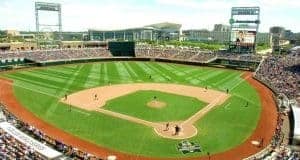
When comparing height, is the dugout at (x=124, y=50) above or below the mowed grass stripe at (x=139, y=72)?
above

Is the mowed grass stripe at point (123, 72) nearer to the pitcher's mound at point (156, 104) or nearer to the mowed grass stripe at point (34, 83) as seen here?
the mowed grass stripe at point (34, 83)

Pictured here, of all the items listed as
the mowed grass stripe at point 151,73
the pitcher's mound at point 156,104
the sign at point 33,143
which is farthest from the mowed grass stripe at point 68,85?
the mowed grass stripe at point 151,73

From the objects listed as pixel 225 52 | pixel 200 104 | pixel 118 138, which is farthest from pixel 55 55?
pixel 118 138

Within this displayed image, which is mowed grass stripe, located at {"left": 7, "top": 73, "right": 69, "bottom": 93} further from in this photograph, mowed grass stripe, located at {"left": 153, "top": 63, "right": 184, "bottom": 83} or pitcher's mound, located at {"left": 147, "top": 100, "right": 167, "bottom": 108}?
mowed grass stripe, located at {"left": 153, "top": 63, "right": 184, "bottom": 83}

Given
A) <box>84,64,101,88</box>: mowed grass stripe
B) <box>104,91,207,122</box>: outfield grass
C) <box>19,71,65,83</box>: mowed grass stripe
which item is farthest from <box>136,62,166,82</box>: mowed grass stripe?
<box>19,71,65,83</box>: mowed grass stripe

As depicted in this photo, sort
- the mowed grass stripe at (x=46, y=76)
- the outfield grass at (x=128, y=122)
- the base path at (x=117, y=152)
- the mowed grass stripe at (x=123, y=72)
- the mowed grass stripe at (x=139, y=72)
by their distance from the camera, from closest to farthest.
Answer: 1. the base path at (x=117, y=152)
2. the outfield grass at (x=128, y=122)
3. the mowed grass stripe at (x=46, y=76)
4. the mowed grass stripe at (x=123, y=72)
5. the mowed grass stripe at (x=139, y=72)

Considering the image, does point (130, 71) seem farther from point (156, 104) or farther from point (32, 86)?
point (156, 104)
